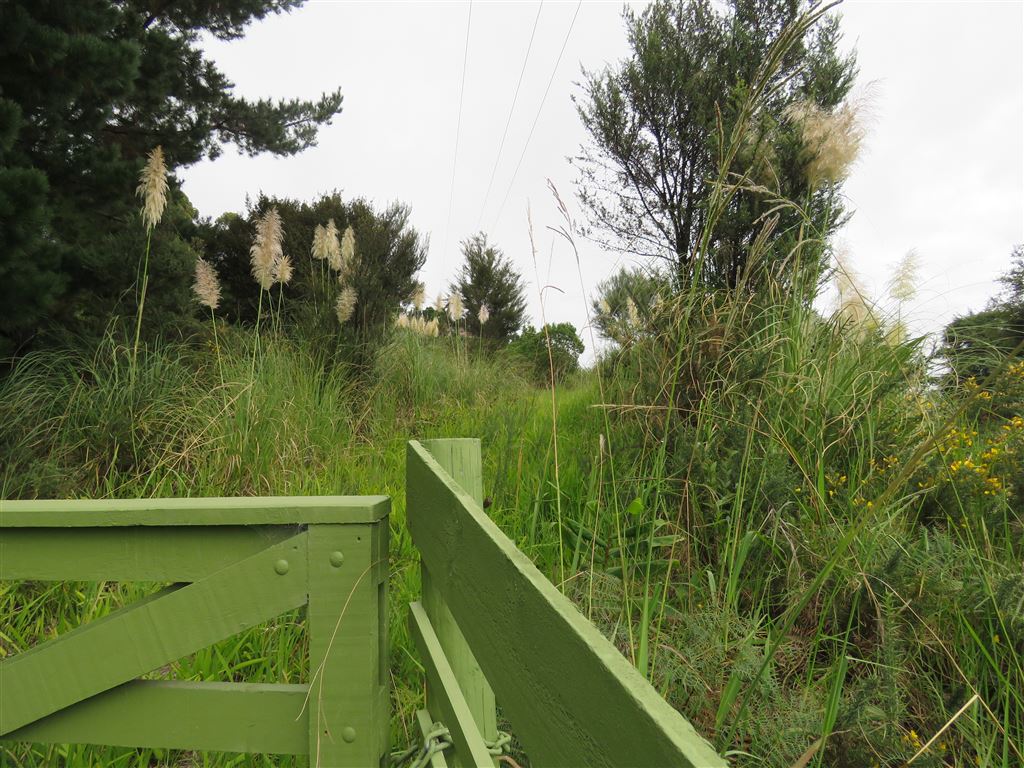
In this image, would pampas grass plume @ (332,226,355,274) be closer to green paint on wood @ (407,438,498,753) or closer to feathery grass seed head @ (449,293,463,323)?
feathery grass seed head @ (449,293,463,323)

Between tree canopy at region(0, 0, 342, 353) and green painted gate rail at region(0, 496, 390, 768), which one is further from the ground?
tree canopy at region(0, 0, 342, 353)

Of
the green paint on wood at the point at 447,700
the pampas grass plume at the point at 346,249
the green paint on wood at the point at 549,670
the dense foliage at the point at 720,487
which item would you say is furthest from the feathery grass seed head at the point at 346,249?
the green paint on wood at the point at 549,670

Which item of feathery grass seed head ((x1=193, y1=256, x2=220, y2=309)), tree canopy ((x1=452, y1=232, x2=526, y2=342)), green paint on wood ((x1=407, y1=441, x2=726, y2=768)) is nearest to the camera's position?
green paint on wood ((x1=407, y1=441, x2=726, y2=768))

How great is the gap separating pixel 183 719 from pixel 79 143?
202 inches

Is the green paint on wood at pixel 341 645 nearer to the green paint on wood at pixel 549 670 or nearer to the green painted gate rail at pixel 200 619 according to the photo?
the green painted gate rail at pixel 200 619

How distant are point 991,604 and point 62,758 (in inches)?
100

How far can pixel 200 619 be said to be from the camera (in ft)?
3.33

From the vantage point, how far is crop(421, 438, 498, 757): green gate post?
3.87 feet

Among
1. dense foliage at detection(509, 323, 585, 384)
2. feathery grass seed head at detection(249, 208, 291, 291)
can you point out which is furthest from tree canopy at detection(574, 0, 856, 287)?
feathery grass seed head at detection(249, 208, 291, 291)

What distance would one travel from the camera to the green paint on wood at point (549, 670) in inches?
14.7

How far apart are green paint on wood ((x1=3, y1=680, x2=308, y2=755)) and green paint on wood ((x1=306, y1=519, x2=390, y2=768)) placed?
0.05 meters

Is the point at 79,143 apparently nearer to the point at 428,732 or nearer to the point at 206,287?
the point at 206,287

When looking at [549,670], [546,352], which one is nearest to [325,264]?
[546,352]

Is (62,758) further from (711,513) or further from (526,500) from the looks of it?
(711,513)
